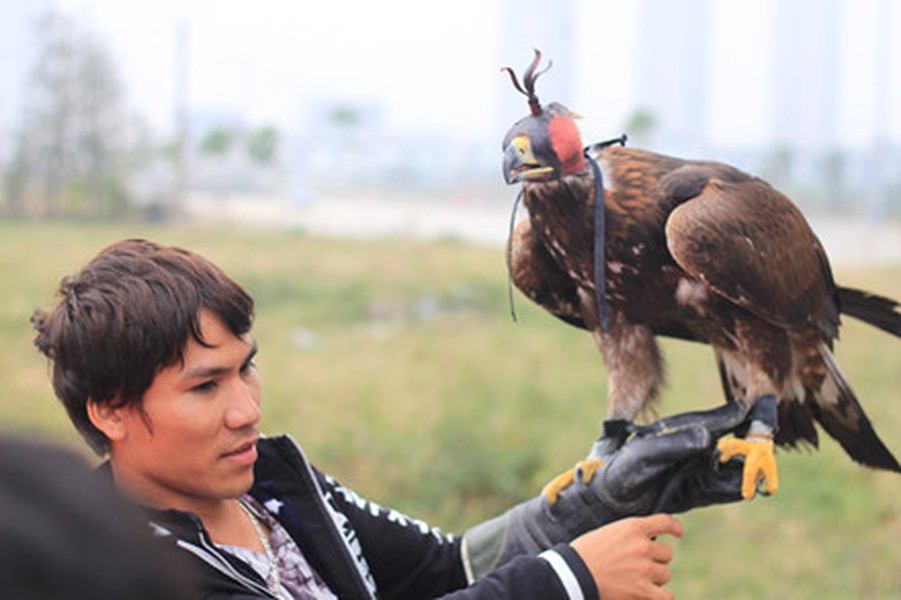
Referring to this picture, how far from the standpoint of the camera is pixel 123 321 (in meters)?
0.96

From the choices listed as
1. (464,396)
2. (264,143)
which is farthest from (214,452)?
(264,143)

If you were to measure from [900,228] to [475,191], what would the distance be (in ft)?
9.13

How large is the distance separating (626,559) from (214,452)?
1.45ft

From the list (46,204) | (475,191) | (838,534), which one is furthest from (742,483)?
(46,204)

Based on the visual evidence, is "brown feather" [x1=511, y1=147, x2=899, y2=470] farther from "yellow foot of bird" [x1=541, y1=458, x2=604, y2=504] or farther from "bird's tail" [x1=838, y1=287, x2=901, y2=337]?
"yellow foot of bird" [x1=541, y1=458, x2=604, y2=504]

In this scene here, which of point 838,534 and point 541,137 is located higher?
point 541,137

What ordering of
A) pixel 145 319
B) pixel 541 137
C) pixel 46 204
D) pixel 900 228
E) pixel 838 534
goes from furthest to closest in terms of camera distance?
pixel 46 204 → pixel 900 228 → pixel 838 534 → pixel 541 137 → pixel 145 319

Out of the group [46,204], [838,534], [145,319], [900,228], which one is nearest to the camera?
[145,319]

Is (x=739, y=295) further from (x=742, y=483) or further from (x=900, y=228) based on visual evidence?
(x=900, y=228)

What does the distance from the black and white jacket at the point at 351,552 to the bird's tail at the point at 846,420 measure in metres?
0.53

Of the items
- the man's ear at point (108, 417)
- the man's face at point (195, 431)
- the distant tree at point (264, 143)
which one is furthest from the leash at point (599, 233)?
the distant tree at point (264, 143)

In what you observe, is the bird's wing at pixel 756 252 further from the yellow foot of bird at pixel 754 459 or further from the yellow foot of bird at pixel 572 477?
the yellow foot of bird at pixel 572 477

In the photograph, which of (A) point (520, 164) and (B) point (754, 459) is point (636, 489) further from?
(A) point (520, 164)

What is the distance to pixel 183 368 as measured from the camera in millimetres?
989
